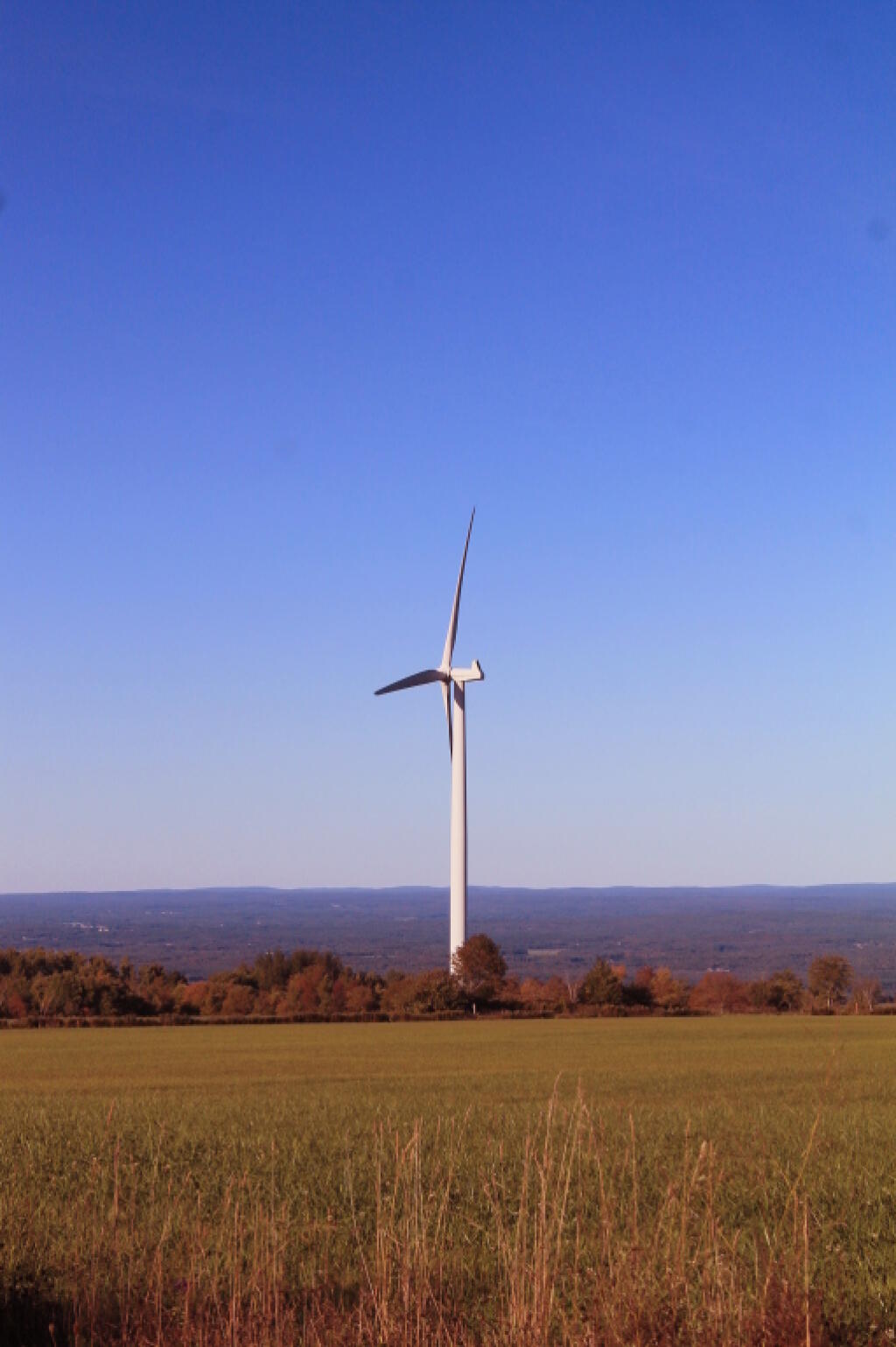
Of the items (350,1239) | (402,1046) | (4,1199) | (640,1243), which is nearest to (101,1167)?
(4,1199)

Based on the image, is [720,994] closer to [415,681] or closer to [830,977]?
[830,977]

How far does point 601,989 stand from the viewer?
271 feet

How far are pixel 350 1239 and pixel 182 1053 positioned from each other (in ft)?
130

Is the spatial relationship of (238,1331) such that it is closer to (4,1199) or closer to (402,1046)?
(4,1199)

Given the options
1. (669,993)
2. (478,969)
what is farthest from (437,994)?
(669,993)

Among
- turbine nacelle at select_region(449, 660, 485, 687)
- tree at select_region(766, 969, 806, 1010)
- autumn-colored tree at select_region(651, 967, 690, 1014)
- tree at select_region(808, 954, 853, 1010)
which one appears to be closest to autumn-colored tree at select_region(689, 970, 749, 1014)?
autumn-colored tree at select_region(651, 967, 690, 1014)

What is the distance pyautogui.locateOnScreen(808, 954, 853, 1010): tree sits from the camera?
9556cm

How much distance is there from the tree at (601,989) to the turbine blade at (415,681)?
69.6 ft

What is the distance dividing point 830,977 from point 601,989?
2300 cm

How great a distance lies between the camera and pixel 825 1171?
17.2 meters

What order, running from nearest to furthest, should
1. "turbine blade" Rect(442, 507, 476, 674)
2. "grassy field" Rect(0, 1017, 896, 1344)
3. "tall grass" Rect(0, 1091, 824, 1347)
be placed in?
"tall grass" Rect(0, 1091, 824, 1347)
"grassy field" Rect(0, 1017, 896, 1344)
"turbine blade" Rect(442, 507, 476, 674)

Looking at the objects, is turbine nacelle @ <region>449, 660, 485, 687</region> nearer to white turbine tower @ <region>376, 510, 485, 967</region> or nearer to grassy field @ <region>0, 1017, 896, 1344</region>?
white turbine tower @ <region>376, 510, 485, 967</region>

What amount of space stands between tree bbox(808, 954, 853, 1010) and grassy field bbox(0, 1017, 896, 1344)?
6109 cm

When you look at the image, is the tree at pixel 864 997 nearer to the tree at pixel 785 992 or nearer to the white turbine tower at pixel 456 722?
the tree at pixel 785 992
